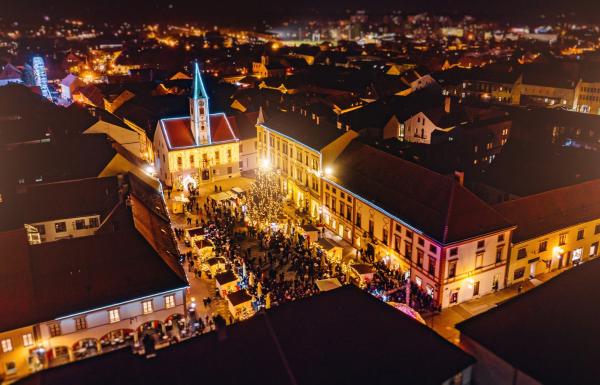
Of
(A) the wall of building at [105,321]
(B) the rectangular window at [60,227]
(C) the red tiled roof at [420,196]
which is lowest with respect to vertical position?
(A) the wall of building at [105,321]

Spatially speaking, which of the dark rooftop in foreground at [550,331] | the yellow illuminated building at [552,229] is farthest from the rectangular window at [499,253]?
the dark rooftop in foreground at [550,331]

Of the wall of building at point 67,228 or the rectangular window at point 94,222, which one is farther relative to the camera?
the rectangular window at point 94,222

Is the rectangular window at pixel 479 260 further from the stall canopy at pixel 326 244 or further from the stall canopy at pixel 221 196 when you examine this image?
the stall canopy at pixel 221 196

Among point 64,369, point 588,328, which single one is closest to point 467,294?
point 588,328

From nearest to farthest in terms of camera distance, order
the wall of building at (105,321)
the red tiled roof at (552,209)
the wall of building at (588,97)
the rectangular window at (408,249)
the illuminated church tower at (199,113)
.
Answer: the wall of building at (105,321)
the rectangular window at (408,249)
the red tiled roof at (552,209)
the illuminated church tower at (199,113)
the wall of building at (588,97)

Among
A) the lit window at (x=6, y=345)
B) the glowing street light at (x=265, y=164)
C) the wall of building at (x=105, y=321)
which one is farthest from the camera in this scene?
the glowing street light at (x=265, y=164)

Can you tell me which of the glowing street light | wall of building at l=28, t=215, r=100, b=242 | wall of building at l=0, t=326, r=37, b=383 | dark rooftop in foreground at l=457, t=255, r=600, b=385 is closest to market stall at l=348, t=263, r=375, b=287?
dark rooftop in foreground at l=457, t=255, r=600, b=385

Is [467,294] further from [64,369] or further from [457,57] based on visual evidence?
[457,57]

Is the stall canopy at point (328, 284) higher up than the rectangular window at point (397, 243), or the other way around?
the rectangular window at point (397, 243)
